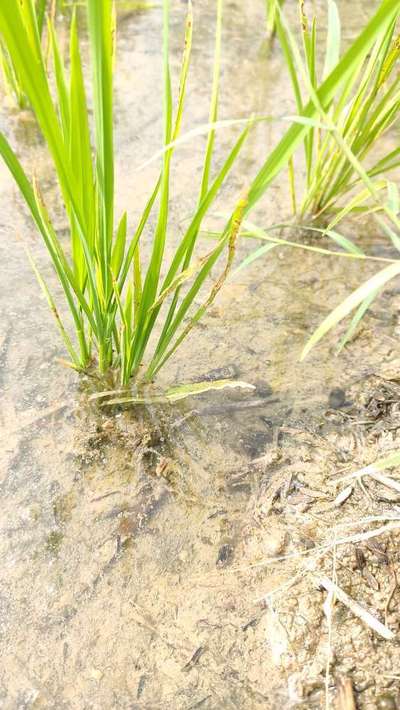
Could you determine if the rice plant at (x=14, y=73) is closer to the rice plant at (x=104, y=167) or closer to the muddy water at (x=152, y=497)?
the muddy water at (x=152, y=497)

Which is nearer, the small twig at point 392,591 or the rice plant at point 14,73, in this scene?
the small twig at point 392,591

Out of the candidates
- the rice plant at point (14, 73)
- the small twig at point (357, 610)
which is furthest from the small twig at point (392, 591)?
the rice plant at point (14, 73)

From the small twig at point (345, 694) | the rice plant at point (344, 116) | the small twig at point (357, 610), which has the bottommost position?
the small twig at point (345, 694)

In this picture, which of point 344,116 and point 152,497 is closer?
point 152,497

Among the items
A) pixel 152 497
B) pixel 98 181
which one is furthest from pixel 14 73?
pixel 152 497

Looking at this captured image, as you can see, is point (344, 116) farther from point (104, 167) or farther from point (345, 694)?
point (345, 694)

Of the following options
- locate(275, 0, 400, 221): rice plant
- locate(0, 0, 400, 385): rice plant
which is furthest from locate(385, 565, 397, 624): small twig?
locate(275, 0, 400, 221): rice plant

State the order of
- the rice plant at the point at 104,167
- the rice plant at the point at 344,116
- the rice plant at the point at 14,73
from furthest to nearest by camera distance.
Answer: the rice plant at the point at 14,73
the rice plant at the point at 344,116
the rice plant at the point at 104,167

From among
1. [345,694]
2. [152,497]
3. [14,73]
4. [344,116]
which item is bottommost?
[345,694]
